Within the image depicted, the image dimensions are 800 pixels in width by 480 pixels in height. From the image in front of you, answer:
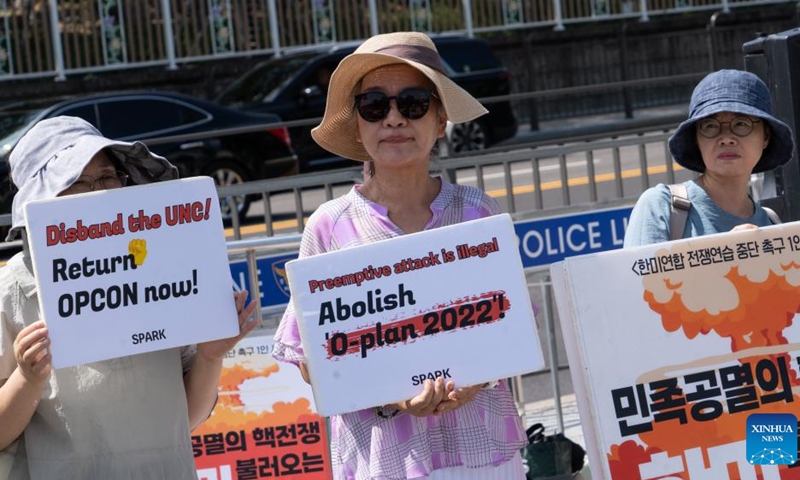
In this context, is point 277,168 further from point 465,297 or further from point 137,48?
point 465,297

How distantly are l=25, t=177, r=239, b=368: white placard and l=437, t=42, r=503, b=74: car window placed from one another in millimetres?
18152

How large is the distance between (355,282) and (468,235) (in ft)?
1.02

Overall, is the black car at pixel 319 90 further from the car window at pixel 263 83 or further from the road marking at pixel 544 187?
the road marking at pixel 544 187

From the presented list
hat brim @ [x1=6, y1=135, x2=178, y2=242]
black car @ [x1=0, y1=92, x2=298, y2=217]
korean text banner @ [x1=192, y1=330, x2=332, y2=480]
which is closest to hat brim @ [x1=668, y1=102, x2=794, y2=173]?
hat brim @ [x1=6, y1=135, x2=178, y2=242]

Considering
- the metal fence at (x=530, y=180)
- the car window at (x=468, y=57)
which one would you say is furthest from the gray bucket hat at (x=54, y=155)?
the car window at (x=468, y=57)

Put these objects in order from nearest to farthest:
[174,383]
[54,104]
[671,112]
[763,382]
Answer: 1. [174,383]
2. [763,382]
3. [54,104]
4. [671,112]

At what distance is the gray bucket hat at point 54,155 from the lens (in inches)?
125

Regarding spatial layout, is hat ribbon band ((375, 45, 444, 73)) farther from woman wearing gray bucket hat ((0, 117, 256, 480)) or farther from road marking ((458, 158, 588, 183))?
road marking ((458, 158, 588, 183))

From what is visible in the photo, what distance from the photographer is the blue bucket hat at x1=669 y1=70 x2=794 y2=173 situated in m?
3.76

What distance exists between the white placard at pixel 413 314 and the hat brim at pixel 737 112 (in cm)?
78

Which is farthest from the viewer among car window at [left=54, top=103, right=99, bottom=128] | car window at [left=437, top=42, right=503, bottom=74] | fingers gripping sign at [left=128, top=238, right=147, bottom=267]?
car window at [left=437, top=42, right=503, bottom=74]

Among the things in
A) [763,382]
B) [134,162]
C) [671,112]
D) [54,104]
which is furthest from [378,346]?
[671,112]

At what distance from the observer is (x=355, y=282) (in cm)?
332

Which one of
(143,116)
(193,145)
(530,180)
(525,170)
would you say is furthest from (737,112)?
(143,116)
